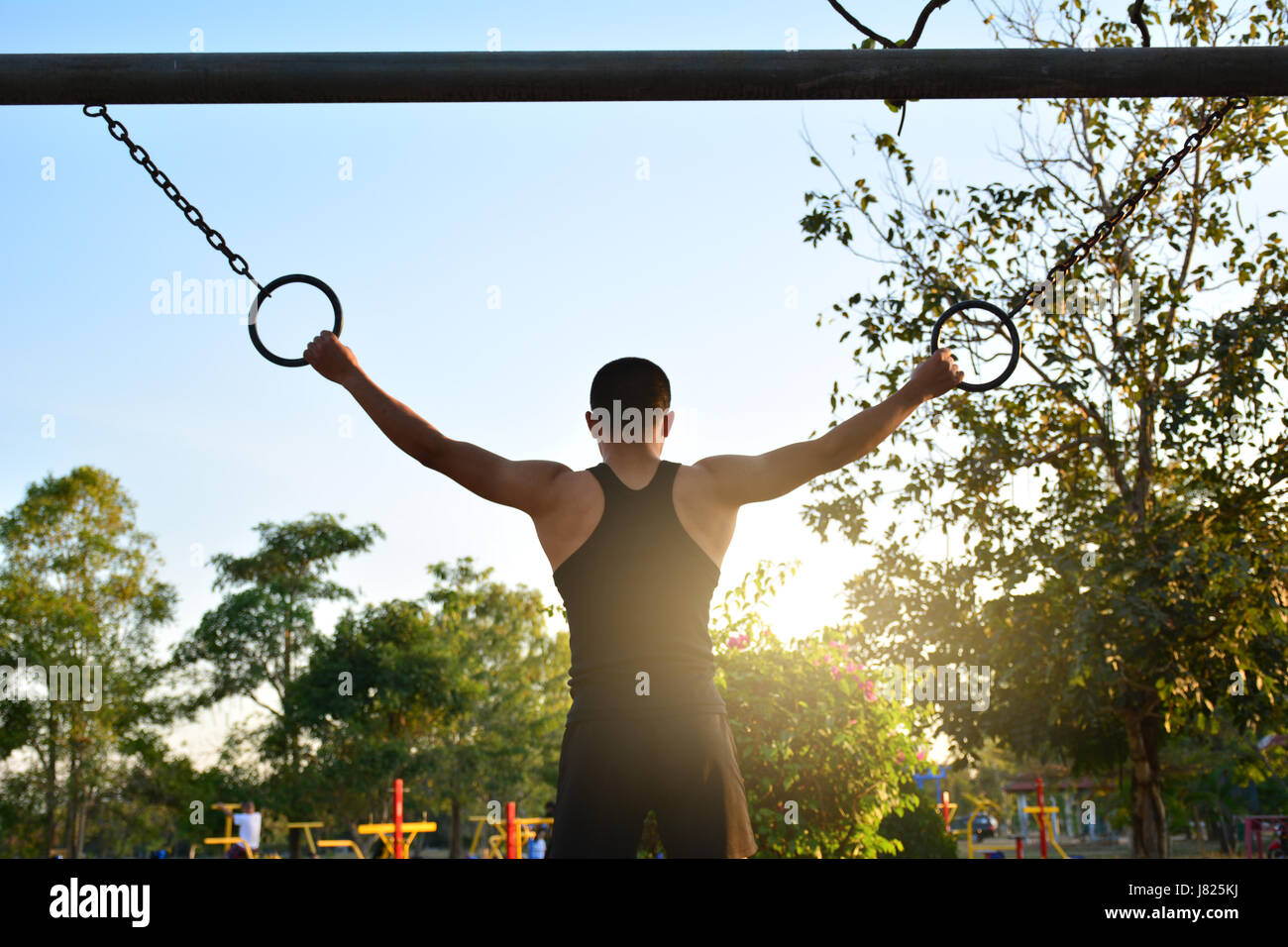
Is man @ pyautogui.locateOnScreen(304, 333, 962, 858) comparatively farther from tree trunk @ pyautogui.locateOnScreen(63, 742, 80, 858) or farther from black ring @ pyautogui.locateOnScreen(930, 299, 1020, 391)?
tree trunk @ pyautogui.locateOnScreen(63, 742, 80, 858)

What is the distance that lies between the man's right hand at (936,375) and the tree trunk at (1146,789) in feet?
40.1

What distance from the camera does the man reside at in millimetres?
2602

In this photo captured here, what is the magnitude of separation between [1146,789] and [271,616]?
30.3m

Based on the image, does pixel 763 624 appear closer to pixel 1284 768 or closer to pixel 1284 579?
pixel 1284 579

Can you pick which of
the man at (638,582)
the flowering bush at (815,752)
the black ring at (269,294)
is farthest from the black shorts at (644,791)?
the flowering bush at (815,752)

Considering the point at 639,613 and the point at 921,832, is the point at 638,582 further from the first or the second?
the point at 921,832

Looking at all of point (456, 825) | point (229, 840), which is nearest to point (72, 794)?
point (456, 825)

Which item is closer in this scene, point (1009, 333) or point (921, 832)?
point (1009, 333)

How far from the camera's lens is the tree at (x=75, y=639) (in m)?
30.8

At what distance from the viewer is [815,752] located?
8336 millimetres

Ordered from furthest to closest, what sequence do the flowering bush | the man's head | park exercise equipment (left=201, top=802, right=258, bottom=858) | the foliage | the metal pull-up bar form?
park exercise equipment (left=201, top=802, right=258, bottom=858)
the foliage
the flowering bush
the metal pull-up bar
the man's head

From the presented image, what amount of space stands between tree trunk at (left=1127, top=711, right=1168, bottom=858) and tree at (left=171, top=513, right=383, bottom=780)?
2844 cm

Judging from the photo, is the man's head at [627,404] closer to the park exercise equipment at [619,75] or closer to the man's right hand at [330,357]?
the man's right hand at [330,357]

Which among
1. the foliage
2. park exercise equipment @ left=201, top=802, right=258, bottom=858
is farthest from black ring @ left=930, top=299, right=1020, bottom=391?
park exercise equipment @ left=201, top=802, right=258, bottom=858
